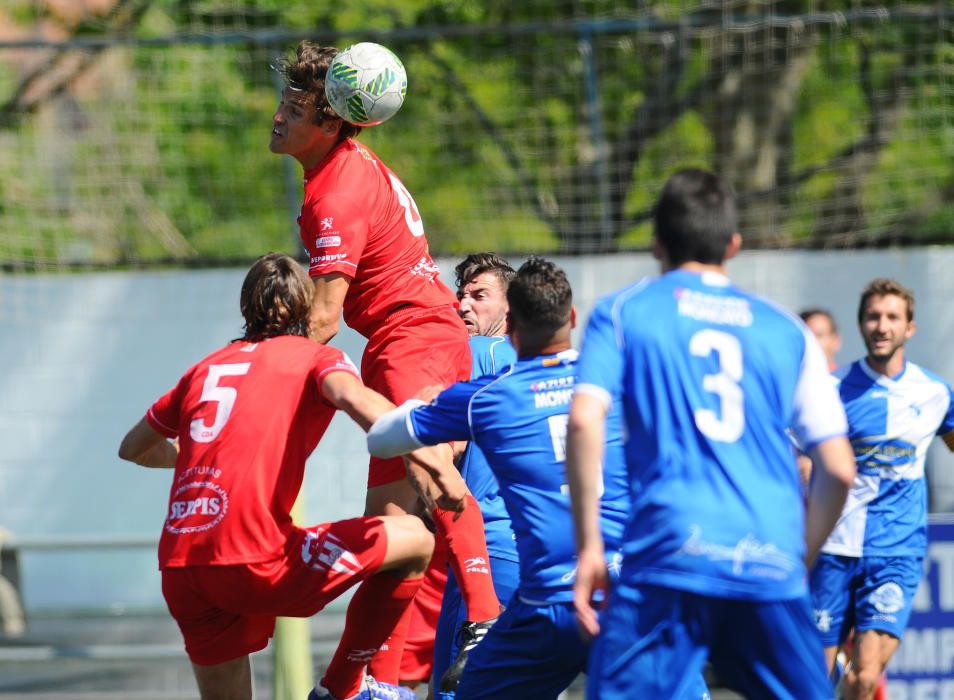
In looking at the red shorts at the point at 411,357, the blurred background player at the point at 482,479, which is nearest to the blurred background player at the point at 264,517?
the red shorts at the point at 411,357

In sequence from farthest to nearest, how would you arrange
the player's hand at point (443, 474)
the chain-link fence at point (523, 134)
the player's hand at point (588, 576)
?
the chain-link fence at point (523, 134) < the player's hand at point (443, 474) < the player's hand at point (588, 576)

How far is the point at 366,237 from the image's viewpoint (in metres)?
5.25

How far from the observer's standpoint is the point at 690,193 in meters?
3.76

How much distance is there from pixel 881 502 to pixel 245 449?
13.7 ft

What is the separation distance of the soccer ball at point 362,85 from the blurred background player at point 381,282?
0.11 metres

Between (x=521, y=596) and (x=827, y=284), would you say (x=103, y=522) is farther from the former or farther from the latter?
(x=521, y=596)

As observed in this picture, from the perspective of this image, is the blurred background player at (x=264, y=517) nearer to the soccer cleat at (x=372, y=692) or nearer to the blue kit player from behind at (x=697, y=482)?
the soccer cleat at (x=372, y=692)

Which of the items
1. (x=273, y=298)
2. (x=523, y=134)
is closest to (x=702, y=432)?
(x=273, y=298)

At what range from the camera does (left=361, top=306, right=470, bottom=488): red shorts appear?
5.25m

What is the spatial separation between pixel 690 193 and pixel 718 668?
4.48ft

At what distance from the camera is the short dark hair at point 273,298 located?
478 centimetres

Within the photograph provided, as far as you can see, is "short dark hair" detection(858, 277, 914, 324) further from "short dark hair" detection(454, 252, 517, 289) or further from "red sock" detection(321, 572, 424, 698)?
"red sock" detection(321, 572, 424, 698)

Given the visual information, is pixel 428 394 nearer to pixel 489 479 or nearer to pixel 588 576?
pixel 489 479

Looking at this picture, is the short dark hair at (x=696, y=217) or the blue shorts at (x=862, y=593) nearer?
the short dark hair at (x=696, y=217)
